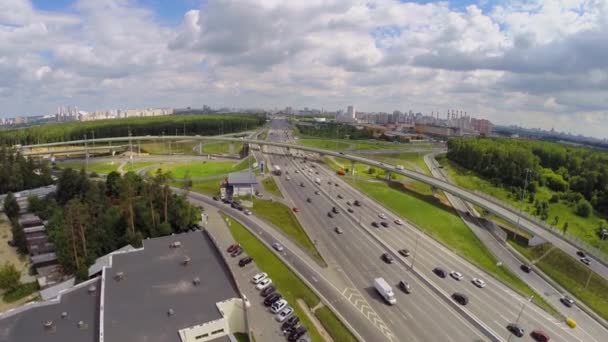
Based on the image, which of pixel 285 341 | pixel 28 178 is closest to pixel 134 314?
pixel 285 341

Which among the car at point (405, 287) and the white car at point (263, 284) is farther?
the car at point (405, 287)

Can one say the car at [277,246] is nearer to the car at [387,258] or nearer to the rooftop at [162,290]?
the rooftop at [162,290]

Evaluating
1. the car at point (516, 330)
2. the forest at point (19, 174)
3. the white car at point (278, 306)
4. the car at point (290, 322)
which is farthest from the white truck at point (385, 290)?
the forest at point (19, 174)

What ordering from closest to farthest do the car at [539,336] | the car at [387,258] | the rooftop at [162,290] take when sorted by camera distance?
the rooftop at [162,290] → the car at [539,336] → the car at [387,258]

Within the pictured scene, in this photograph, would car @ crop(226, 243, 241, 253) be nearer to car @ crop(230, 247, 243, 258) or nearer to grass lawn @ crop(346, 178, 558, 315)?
car @ crop(230, 247, 243, 258)

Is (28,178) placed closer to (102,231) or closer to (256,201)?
(102,231)

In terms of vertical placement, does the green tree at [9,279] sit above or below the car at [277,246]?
below

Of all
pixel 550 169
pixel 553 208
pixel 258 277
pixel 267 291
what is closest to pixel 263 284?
pixel 258 277
